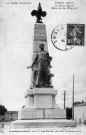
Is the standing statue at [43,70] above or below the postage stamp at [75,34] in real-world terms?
below

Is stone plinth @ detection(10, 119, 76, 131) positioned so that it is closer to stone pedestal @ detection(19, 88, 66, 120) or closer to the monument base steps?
the monument base steps

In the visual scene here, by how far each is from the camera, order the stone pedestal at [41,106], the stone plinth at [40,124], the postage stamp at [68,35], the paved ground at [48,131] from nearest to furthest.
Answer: the paved ground at [48,131] → the stone plinth at [40,124] → the stone pedestal at [41,106] → the postage stamp at [68,35]

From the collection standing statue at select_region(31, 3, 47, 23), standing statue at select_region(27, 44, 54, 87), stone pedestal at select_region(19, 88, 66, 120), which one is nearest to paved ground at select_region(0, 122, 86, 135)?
stone pedestal at select_region(19, 88, 66, 120)

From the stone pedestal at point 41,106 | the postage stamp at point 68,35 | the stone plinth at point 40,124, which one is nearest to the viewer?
the stone plinth at point 40,124

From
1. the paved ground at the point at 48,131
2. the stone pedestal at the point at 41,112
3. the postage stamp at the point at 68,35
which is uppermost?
the postage stamp at the point at 68,35

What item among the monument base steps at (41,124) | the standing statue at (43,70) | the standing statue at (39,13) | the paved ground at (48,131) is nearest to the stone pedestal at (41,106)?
the standing statue at (43,70)

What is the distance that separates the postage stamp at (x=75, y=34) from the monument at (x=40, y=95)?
3.02 ft

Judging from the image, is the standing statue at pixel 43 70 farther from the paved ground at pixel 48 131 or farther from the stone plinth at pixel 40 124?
the paved ground at pixel 48 131

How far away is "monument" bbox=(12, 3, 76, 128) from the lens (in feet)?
30.7

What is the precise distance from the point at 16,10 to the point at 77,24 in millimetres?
2042

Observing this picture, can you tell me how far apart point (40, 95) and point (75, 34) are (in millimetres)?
2293

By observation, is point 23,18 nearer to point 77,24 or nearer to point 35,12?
point 35,12

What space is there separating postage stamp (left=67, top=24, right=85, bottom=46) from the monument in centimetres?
92

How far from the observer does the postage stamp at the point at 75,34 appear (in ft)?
33.7
